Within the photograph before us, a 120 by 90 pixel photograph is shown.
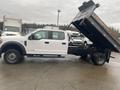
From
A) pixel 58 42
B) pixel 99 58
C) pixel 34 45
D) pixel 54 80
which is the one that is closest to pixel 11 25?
pixel 34 45

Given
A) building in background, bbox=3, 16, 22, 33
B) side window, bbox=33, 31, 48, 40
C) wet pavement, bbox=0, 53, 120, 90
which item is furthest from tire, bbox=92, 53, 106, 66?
building in background, bbox=3, 16, 22, 33

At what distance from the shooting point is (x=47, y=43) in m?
10.6

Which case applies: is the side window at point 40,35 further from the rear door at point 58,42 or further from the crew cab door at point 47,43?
the rear door at point 58,42

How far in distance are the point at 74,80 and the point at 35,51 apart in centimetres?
355

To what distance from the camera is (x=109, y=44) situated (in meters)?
10.8

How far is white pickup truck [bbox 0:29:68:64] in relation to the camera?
10148 millimetres

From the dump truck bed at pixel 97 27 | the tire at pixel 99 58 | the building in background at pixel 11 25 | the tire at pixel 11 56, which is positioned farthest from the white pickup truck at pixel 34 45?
the building in background at pixel 11 25

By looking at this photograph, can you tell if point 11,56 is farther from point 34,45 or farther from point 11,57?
point 34,45

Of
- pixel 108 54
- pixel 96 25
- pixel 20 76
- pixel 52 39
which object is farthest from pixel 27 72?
pixel 108 54

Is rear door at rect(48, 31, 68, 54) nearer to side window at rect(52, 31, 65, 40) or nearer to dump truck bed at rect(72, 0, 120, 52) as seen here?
side window at rect(52, 31, 65, 40)

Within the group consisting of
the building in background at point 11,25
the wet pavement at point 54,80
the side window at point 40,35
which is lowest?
the wet pavement at point 54,80

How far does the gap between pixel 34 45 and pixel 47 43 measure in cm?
69

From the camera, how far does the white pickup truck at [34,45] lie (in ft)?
33.3

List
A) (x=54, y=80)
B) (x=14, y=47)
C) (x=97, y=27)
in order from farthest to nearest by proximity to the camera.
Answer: (x=14, y=47)
(x=97, y=27)
(x=54, y=80)
